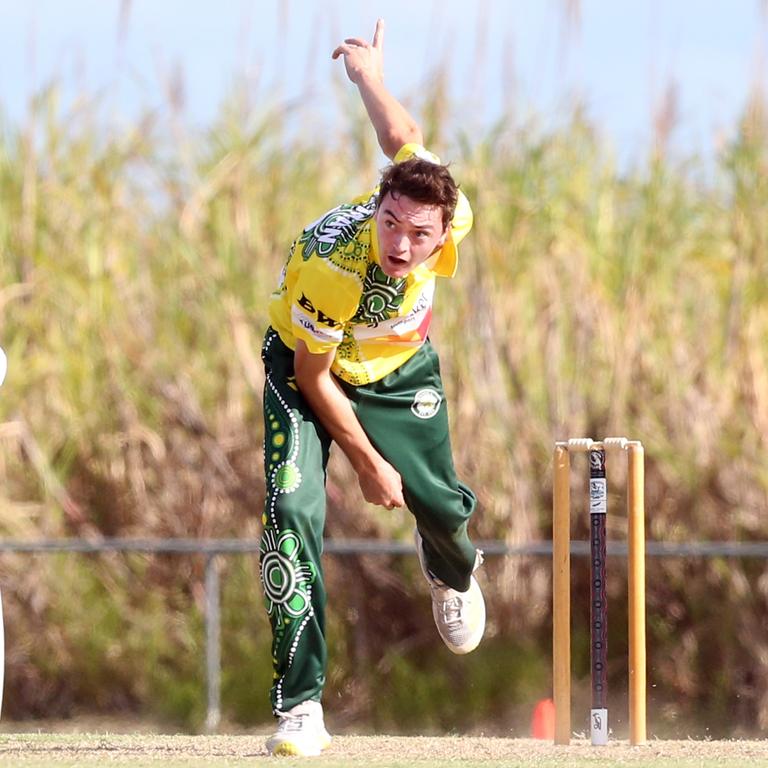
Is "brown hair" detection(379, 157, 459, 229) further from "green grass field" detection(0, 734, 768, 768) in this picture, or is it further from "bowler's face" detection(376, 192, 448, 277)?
"green grass field" detection(0, 734, 768, 768)

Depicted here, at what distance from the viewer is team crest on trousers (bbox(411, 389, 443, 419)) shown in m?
5.63

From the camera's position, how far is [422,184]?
16.3 feet

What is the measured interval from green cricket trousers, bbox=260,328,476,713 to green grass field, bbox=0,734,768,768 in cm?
29

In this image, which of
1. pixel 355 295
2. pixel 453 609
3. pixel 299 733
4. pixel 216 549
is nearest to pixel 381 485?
pixel 355 295

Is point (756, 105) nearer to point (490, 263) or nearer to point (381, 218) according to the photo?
point (490, 263)

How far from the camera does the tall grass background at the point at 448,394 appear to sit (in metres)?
8.13

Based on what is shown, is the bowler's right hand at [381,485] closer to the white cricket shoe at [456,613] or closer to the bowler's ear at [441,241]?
the bowler's ear at [441,241]

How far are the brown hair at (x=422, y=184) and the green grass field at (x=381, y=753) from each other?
1.42 metres

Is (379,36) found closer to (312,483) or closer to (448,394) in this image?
(312,483)

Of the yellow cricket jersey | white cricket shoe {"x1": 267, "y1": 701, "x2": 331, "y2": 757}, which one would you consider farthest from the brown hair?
white cricket shoe {"x1": 267, "y1": 701, "x2": 331, "y2": 757}

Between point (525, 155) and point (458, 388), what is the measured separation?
1.30 meters

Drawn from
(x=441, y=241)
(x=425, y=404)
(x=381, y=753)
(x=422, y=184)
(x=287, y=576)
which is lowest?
(x=381, y=753)

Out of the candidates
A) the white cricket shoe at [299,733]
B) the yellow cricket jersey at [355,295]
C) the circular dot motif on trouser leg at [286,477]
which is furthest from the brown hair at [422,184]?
the white cricket shoe at [299,733]

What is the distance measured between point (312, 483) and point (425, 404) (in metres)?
0.54
